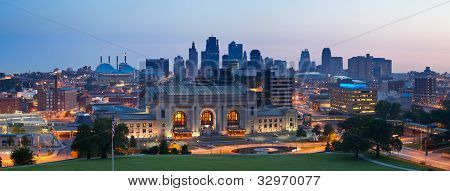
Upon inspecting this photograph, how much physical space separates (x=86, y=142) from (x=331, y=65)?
11176 cm

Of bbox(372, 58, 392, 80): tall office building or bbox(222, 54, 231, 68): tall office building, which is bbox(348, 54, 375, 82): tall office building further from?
bbox(222, 54, 231, 68): tall office building

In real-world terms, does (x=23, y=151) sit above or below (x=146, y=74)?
below

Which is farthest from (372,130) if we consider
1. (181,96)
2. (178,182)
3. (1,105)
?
(1,105)

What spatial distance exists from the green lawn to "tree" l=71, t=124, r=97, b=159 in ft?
4.52

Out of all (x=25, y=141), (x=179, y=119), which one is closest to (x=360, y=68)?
(x=179, y=119)

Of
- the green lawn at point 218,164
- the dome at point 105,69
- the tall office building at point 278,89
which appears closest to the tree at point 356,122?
the green lawn at point 218,164

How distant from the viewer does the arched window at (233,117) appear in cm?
3617

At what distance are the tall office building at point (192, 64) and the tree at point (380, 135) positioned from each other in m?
59.9

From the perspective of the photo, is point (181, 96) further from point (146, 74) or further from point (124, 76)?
point (124, 76)

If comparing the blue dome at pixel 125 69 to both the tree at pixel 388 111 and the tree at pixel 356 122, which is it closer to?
the tree at pixel 388 111

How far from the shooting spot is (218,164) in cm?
1309

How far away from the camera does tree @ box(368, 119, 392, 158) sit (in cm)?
1830

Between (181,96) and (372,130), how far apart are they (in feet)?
59.8

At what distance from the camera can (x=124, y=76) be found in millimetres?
117875
